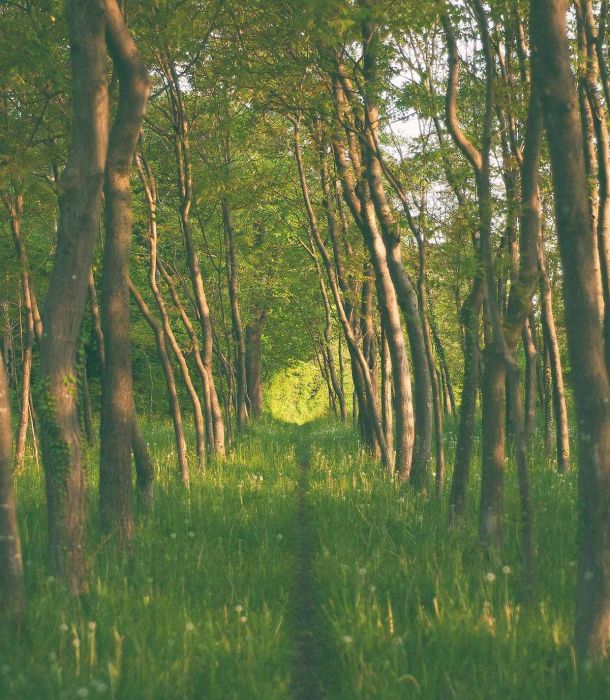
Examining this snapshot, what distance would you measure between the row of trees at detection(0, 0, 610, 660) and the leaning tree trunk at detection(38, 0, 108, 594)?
0.02 m

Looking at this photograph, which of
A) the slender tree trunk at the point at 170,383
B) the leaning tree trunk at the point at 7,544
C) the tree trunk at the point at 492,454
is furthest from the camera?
the slender tree trunk at the point at 170,383

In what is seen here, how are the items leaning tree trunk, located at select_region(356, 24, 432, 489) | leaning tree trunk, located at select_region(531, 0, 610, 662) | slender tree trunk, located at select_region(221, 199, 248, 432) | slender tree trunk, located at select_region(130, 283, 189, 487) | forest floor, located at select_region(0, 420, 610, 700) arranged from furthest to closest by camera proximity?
1. slender tree trunk, located at select_region(221, 199, 248, 432)
2. slender tree trunk, located at select_region(130, 283, 189, 487)
3. leaning tree trunk, located at select_region(356, 24, 432, 489)
4. leaning tree trunk, located at select_region(531, 0, 610, 662)
5. forest floor, located at select_region(0, 420, 610, 700)

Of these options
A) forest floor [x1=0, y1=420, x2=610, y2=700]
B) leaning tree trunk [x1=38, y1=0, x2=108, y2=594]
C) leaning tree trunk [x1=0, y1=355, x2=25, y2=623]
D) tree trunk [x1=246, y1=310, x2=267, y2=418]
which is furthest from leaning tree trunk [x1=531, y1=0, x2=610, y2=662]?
tree trunk [x1=246, y1=310, x2=267, y2=418]

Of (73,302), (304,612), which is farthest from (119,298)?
(304,612)

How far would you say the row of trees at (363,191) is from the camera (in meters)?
5.01

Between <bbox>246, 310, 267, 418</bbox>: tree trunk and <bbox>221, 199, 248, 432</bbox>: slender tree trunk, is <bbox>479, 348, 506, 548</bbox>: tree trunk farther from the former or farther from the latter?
<bbox>246, 310, 267, 418</bbox>: tree trunk

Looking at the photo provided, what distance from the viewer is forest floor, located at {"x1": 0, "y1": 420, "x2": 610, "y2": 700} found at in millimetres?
4496

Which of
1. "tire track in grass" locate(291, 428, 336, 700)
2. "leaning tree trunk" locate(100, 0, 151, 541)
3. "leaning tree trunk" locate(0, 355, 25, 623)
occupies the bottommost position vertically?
"tire track in grass" locate(291, 428, 336, 700)

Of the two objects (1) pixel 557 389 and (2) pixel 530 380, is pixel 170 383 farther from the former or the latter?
(2) pixel 530 380

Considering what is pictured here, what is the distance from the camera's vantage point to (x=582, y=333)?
486 cm

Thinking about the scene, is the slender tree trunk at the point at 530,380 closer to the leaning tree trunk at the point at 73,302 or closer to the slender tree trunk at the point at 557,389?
the slender tree trunk at the point at 557,389

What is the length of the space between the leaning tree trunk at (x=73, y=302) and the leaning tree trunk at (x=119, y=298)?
0.79 meters

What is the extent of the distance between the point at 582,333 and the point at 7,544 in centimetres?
403

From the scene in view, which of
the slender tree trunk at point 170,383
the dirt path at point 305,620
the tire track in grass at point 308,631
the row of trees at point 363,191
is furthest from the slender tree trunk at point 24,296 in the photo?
the tire track in grass at point 308,631
